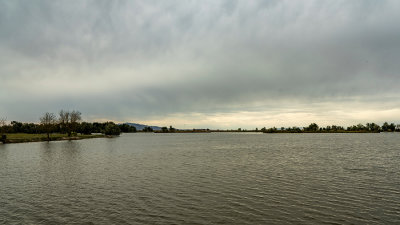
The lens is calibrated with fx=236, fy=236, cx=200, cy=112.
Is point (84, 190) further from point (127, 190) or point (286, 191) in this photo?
point (286, 191)

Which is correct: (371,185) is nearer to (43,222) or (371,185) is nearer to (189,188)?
(189,188)

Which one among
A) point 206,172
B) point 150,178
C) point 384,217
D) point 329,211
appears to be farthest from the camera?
point 206,172

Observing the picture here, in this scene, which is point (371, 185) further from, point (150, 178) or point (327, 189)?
point (150, 178)

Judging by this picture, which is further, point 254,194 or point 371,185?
point 371,185

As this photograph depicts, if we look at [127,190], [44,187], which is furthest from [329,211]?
[44,187]

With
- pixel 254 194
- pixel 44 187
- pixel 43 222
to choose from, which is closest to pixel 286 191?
pixel 254 194

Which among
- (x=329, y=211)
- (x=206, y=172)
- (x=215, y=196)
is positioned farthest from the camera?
(x=206, y=172)

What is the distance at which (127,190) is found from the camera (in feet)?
88.0

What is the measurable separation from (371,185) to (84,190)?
33.2 metres

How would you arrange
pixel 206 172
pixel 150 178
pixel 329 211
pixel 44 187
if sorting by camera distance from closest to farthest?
1. pixel 329 211
2. pixel 44 187
3. pixel 150 178
4. pixel 206 172

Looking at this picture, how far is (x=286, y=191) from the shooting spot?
25.2m

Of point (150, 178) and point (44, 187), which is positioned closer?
point (44, 187)

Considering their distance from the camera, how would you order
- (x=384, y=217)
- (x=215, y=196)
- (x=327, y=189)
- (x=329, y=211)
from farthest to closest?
(x=327, y=189)
(x=215, y=196)
(x=329, y=211)
(x=384, y=217)

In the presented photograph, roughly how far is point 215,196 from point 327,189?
12.5 meters
